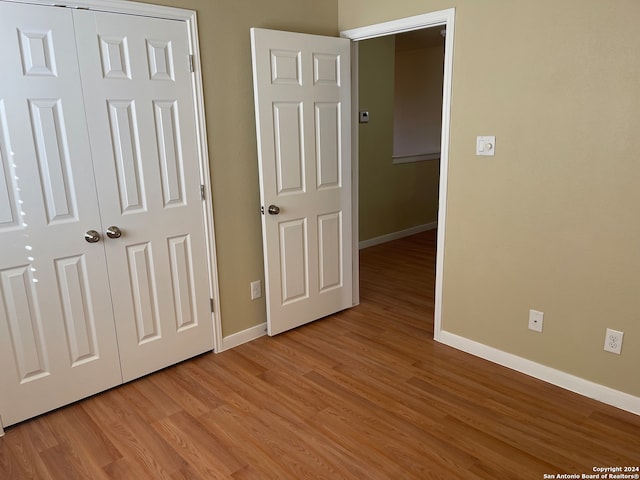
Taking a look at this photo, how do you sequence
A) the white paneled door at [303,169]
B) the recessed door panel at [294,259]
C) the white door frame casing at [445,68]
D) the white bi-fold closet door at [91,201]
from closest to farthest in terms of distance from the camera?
1. the white bi-fold closet door at [91,201]
2. the white door frame casing at [445,68]
3. the white paneled door at [303,169]
4. the recessed door panel at [294,259]

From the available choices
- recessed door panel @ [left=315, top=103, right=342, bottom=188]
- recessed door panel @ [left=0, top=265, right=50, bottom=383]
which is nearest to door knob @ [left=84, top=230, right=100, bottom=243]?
recessed door panel @ [left=0, top=265, right=50, bottom=383]

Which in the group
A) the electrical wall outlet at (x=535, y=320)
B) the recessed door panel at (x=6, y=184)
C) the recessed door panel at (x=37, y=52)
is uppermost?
the recessed door panel at (x=37, y=52)

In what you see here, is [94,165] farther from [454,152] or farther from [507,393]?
[507,393]

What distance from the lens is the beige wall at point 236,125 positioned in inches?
107

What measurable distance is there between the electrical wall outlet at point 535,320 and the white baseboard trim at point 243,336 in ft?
5.62

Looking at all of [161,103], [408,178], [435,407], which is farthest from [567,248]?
[408,178]

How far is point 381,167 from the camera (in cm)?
549

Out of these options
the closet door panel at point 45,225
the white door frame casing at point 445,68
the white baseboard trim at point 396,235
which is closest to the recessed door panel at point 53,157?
the closet door panel at point 45,225

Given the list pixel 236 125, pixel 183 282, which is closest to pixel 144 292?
pixel 183 282

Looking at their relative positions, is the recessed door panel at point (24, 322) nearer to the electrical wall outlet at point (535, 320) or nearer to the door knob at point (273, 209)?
the door knob at point (273, 209)

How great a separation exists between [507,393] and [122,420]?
2.02 meters

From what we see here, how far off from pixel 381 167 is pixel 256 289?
284cm

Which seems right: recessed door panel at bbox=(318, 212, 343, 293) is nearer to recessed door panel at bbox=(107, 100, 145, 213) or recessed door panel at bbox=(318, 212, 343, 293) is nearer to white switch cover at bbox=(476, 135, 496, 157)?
white switch cover at bbox=(476, 135, 496, 157)

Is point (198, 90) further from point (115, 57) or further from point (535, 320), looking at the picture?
point (535, 320)
